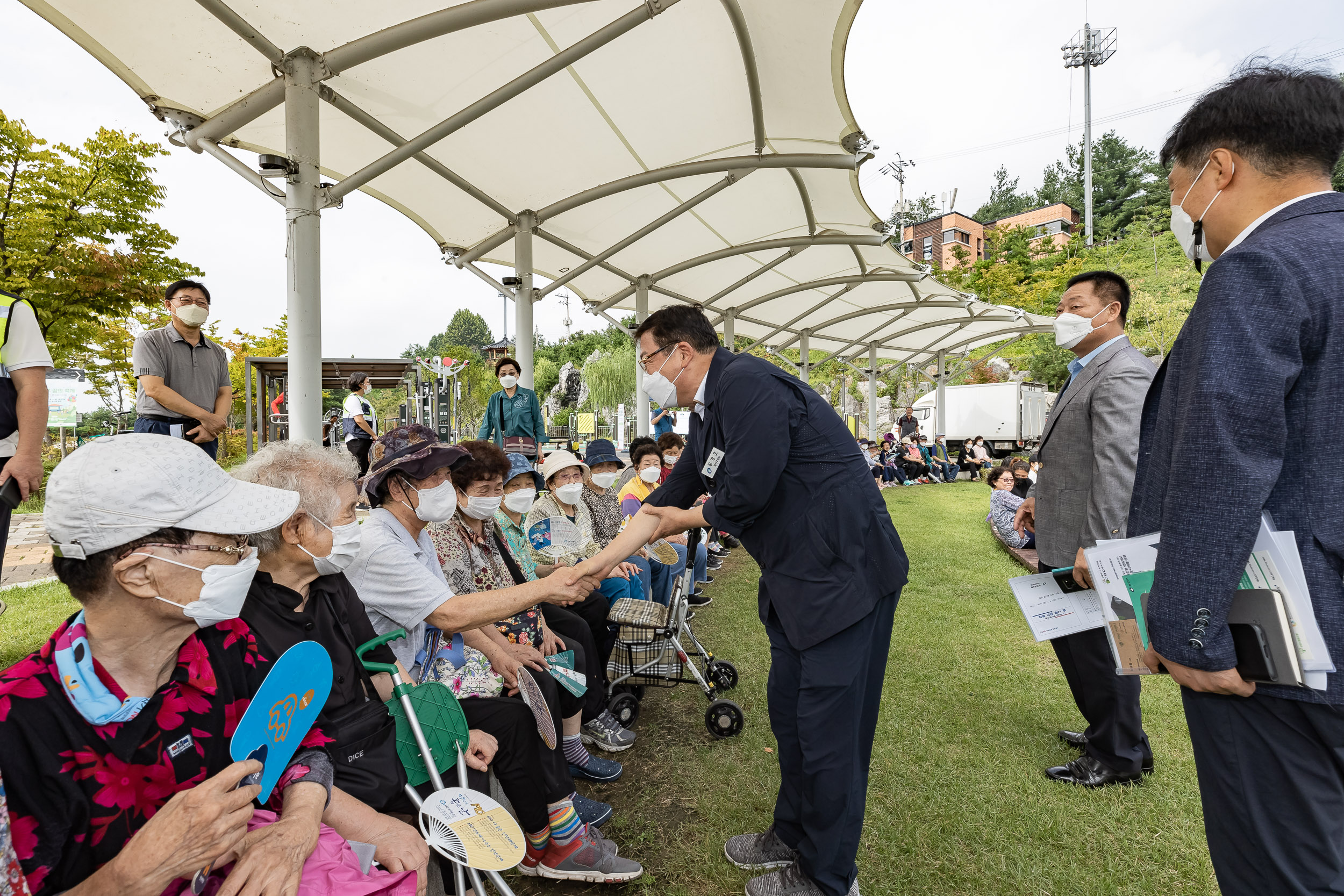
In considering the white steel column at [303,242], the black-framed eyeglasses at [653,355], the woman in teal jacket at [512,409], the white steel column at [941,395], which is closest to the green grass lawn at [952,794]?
the black-framed eyeglasses at [653,355]

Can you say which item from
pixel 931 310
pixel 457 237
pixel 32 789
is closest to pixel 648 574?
pixel 32 789

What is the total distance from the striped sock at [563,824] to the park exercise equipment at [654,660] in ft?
4.17

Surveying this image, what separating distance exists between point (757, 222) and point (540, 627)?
8727 mm

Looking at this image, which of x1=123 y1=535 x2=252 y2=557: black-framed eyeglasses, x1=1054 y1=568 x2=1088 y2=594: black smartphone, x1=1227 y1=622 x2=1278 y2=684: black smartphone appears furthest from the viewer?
x1=1054 y1=568 x2=1088 y2=594: black smartphone

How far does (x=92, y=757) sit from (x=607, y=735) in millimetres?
2735

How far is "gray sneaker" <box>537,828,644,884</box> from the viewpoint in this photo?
2486mm

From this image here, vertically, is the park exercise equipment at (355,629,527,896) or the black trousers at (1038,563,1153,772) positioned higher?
the park exercise equipment at (355,629,527,896)

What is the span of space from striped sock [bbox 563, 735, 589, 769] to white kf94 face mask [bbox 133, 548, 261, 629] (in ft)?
6.87

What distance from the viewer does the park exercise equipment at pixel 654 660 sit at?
373cm

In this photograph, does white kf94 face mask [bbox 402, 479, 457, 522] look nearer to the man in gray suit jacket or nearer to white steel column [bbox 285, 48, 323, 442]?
white steel column [bbox 285, 48, 323, 442]

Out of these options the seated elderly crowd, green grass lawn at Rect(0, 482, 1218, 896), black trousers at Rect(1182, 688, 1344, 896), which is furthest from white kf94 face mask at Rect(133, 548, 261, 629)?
black trousers at Rect(1182, 688, 1344, 896)

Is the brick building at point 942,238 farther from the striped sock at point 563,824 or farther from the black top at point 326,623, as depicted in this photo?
the black top at point 326,623

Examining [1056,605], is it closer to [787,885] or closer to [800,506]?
[800,506]

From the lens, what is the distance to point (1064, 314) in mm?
3248
